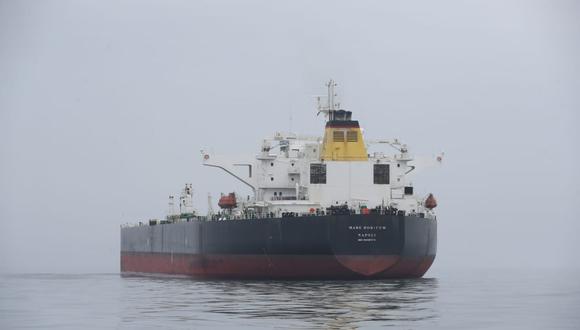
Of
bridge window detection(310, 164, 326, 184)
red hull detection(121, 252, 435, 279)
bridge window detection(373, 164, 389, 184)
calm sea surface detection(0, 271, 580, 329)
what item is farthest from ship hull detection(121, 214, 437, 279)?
bridge window detection(310, 164, 326, 184)

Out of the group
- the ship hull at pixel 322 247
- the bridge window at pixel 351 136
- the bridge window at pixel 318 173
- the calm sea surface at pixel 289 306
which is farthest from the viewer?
the bridge window at pixel 351 136

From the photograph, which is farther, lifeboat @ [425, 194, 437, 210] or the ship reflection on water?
lifeboat @ [425, 194, 437, 210]

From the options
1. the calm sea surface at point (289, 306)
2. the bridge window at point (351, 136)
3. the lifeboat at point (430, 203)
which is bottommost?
the calm sea surface at point (289, 306)

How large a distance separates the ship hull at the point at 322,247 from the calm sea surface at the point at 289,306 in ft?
3.14

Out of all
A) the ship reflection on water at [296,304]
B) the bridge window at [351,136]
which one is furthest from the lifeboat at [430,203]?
the ship reflection on water at [296,304]

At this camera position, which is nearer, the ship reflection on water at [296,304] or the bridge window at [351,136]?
the ship reflection on water at [296,304]

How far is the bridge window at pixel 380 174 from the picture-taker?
60.6 metres

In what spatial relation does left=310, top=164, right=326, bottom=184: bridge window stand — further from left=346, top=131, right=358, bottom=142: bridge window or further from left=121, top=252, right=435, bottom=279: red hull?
left=121, top=252, right=435, bottom=279: red hull

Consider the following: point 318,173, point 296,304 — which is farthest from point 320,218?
point 296,304

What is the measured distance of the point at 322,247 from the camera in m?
54.1

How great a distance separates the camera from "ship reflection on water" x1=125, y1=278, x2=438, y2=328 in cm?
3531

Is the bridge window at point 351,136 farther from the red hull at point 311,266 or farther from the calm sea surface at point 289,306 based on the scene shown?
the calm sea surface at point 289,306

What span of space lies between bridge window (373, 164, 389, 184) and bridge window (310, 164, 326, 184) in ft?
9.10

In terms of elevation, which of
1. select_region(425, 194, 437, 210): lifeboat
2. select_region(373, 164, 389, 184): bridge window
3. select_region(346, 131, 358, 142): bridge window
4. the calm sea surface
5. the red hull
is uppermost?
select_region(346, 131, 358, 142): bridge window
